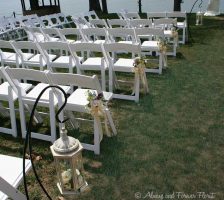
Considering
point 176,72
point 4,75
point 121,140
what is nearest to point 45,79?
point 4,75

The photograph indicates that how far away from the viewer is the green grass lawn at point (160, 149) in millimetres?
4164

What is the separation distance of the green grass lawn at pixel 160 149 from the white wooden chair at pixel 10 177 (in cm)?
83

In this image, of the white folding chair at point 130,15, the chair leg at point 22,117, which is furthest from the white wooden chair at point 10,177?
the white folding chair at point 130,15

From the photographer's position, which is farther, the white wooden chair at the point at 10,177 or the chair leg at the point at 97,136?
the chair leg at the point at 97,136

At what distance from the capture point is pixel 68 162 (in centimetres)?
342

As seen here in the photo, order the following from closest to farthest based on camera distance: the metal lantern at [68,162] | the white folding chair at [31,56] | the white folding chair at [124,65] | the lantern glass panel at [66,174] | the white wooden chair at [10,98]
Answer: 1. the metal lantern at [68,162]
2. the lantern glass panel at [66,174]
3. the white wooden chair at [10,98]
4. the white folding chair at [124,65]
5. the white folding chair at [31,56]

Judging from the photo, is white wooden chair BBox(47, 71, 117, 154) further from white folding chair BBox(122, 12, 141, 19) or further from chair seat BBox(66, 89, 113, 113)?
white folding chair BBox(122, 12, 141, 19)

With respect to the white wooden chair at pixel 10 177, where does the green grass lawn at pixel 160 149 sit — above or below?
below

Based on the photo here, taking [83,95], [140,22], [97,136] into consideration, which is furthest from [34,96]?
[140,22]

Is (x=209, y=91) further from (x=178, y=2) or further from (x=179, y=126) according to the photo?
(x=178, y=2)

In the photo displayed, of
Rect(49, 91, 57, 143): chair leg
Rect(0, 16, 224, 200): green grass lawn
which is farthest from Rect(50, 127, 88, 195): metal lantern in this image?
Rect(49, 91, 57, 143): chair leg

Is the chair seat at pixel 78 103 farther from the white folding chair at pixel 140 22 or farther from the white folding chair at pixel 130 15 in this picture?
the white folding chair at pixel 130 15

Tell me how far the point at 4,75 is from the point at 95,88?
54.6 inches

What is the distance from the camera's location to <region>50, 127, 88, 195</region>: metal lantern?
122 inches
